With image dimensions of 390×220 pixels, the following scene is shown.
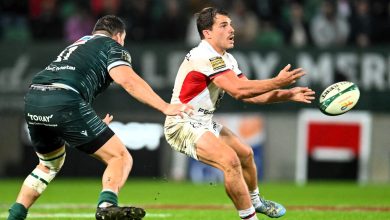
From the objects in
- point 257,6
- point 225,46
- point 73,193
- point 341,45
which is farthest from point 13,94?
point 225,46

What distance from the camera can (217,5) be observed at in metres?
19.8

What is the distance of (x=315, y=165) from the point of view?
19.3 m

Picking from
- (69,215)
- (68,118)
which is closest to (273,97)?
(68,118)

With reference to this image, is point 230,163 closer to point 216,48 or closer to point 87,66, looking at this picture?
point 216,48

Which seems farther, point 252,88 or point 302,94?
point 302,94

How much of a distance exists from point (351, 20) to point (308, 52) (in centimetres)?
117

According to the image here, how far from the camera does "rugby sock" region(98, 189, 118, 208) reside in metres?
8.30

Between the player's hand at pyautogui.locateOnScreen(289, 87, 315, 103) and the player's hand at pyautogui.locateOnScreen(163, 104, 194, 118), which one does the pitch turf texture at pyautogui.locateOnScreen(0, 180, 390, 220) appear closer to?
the player's hand at pyautogui.locateOnScreen(289, 87, 315, 103)

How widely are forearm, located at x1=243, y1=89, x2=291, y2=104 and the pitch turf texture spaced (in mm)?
1653

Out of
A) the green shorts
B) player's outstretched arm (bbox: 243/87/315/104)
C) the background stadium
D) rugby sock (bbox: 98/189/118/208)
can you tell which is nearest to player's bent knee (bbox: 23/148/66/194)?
the green shorts

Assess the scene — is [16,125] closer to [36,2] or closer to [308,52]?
[36,2]

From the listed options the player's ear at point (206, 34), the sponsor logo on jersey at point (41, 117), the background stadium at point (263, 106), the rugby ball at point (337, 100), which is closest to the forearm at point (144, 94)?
the sponsor logo on jersey at point (41, 117)

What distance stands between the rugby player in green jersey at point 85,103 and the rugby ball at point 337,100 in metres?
2.13

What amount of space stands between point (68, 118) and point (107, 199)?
904 mm
